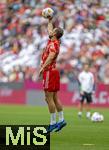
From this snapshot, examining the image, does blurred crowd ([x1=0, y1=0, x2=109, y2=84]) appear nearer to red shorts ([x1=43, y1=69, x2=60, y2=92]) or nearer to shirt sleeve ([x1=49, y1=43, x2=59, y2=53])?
red shorts ([x1=43, y1=69, x2=60, y2=92])

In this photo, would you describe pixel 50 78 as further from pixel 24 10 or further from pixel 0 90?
pixel 24 10

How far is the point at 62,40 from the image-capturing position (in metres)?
34.4

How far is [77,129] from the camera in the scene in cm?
1844

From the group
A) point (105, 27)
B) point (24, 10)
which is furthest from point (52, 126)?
point (24, 10)

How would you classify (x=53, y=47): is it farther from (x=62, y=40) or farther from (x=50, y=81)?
(x=62, y=40)

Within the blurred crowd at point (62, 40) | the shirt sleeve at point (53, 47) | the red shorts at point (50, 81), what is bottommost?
the red shorts at point (50, 81)

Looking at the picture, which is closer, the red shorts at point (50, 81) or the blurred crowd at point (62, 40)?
the red shorts at point (50, 81)

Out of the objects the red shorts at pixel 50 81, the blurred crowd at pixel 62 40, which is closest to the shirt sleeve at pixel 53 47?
the red shorts at pixel 50 81

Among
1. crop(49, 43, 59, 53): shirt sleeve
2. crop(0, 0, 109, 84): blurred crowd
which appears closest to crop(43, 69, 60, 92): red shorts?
crop(49, 43, 59, 53): shirt sleeve

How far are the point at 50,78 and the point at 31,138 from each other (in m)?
3.41

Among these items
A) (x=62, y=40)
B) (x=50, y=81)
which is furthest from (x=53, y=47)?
(x=62, y=40)

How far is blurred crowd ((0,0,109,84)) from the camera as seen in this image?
33.5m

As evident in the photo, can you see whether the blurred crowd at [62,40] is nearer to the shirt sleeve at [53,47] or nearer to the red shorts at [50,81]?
the red shorts at [50,81]

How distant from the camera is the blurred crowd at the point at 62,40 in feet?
110
